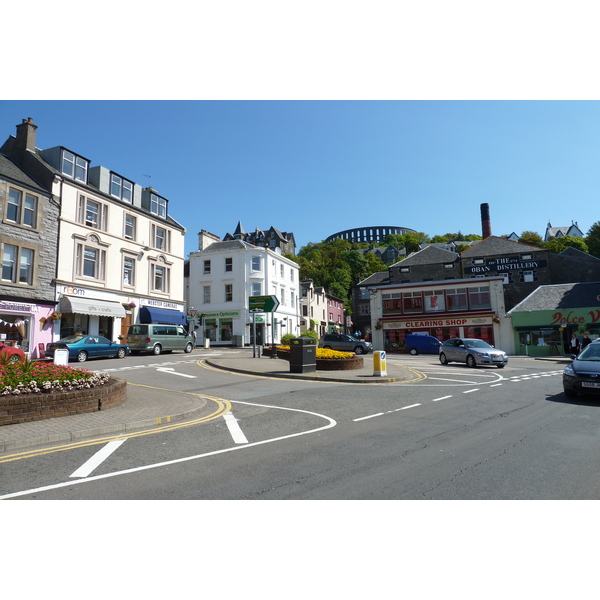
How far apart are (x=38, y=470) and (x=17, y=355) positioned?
1202cm

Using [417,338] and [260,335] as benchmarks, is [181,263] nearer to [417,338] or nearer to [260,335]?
[260,335]

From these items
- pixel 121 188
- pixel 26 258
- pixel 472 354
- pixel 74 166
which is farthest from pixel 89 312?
pixel 472 354

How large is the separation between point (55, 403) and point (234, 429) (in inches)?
154

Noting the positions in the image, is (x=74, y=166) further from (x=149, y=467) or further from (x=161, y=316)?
(x=149, y=467)

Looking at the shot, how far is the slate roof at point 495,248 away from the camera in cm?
4897

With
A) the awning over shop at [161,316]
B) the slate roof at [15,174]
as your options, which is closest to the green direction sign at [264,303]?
the awning over shop at [161,316]

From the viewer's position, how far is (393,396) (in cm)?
1199

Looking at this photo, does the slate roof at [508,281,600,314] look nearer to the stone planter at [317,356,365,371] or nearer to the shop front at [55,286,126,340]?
the stone planter at [317,356,365,371]

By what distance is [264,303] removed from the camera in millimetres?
24406

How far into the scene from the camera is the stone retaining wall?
8.10 m

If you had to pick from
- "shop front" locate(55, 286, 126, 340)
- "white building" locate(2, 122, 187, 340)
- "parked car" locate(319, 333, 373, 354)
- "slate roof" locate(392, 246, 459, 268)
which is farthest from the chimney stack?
"shop front" locate(55, 286, 126, 340)
